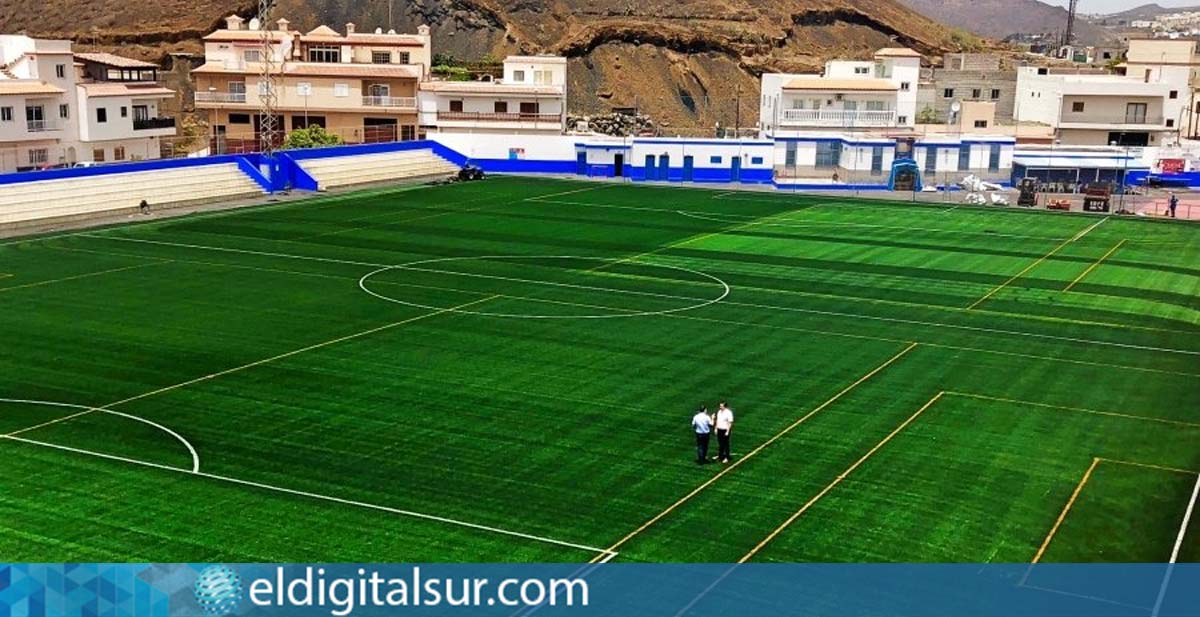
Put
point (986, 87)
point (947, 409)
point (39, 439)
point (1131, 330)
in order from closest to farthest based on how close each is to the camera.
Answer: point (39, 439) < point (947, 409) < point (1131, 330) < point (986, 87)

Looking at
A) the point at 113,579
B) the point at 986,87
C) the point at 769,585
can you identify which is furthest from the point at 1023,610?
the point at 986,87

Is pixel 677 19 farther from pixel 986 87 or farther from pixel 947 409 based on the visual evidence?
pixel 947 409

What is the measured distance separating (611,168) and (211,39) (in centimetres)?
Answer: 3553

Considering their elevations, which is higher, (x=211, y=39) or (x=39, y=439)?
(x=211, y=39)

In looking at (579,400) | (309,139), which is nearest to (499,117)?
(309,139)

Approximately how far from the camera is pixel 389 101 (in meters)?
98.8

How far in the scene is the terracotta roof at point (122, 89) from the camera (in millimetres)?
80188

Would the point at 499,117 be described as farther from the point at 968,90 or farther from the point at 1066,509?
the point at 1066,509

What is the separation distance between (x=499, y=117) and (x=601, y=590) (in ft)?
264

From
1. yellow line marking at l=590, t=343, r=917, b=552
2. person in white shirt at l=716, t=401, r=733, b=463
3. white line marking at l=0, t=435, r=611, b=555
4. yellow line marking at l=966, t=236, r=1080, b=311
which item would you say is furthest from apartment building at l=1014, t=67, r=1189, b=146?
white line marking at l=0, t=435, r=611, b=555

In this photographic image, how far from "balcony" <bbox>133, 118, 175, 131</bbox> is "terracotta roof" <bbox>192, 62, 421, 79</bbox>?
36.7 ft

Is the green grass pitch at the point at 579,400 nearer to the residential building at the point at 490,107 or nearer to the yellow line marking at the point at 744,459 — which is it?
the yellow line marking at the point at 744,459

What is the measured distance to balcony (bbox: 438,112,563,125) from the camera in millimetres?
98062

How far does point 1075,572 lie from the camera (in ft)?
72.3
